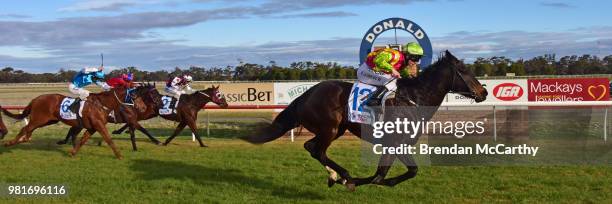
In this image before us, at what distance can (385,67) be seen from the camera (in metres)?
6.45

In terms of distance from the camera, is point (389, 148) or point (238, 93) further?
point (238, 93)

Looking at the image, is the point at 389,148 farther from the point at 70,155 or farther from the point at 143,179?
the point at 70,155

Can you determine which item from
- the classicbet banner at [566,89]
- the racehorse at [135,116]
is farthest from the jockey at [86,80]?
the classicbet banner at [566,89]

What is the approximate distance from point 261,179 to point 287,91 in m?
8.00

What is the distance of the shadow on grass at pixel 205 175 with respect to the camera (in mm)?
6840

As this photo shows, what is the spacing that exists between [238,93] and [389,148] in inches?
426

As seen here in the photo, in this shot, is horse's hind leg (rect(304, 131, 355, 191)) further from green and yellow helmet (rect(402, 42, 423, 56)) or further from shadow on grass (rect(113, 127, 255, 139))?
shadow on grass (rect(113, 127, 255, 139))

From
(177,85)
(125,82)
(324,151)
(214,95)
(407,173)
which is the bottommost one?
(407,173)

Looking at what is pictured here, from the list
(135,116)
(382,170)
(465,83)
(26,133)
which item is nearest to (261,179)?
(382,170)

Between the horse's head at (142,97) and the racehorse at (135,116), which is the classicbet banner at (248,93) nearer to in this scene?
the racehorse at (135,116)

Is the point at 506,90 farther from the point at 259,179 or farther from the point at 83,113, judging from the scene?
the point at 83,113

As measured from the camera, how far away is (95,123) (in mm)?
10273

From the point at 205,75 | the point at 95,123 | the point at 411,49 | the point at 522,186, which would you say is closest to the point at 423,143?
the point at 522,186

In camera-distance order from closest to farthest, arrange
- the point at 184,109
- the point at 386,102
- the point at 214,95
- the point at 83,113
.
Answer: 1. the point at 386,102
2. the point at 83,113
3. the point at 184,109
4. the point at 214,95
